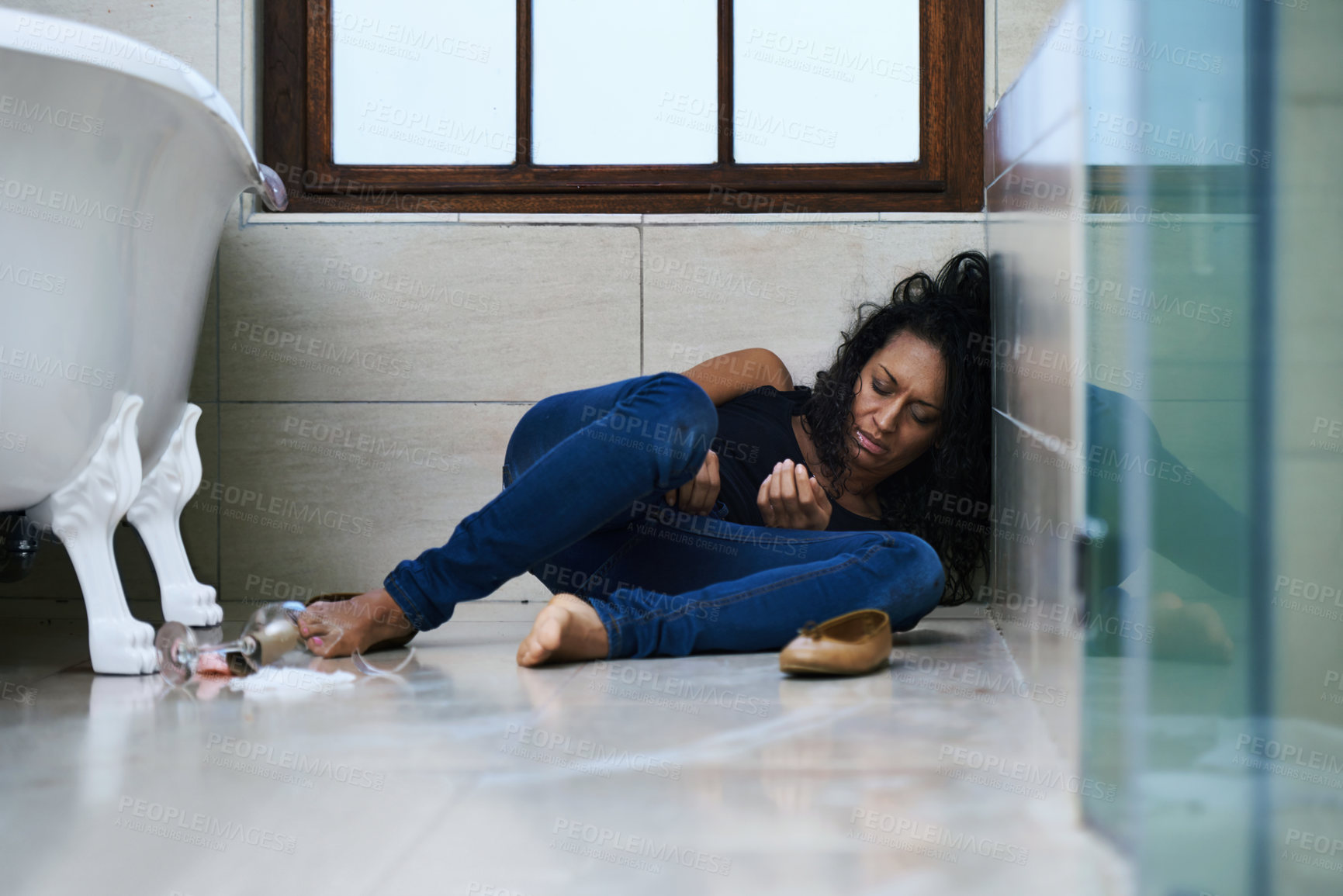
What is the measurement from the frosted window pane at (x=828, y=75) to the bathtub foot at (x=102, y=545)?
1.06 meters

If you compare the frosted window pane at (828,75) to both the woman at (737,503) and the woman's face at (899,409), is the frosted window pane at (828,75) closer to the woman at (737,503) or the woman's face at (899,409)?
the woman at (737,503)

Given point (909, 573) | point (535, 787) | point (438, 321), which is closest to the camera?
point (535, 787)

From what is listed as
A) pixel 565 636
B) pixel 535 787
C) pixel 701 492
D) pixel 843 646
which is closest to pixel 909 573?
pixel 843 646

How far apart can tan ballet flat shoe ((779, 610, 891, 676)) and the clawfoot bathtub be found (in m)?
0.69

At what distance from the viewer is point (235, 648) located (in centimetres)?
114

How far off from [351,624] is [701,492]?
0.43 meters

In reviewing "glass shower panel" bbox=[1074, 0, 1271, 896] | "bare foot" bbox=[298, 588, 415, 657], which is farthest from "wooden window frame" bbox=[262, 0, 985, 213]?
"glass shower panel" bbox=[1074, 0, 1271, 896]

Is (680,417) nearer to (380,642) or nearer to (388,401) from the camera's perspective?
(380,642)

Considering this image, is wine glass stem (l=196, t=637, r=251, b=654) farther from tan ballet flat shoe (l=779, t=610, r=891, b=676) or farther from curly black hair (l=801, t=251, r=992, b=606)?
curly black hair (l=801, t=251, r=992, b=606)

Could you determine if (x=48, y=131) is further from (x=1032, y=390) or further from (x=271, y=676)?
(x=1032, y=390)

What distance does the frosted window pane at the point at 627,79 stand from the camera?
177 cm

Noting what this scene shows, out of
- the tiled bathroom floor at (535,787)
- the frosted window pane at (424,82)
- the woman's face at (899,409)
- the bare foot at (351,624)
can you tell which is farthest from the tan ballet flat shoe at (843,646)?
the frosted window pane at (424,82)

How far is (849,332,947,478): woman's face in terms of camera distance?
1.40m

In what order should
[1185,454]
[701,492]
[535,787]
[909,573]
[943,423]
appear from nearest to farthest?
[1185,454]
[535,787]
[909,573]
[701,492]
[943,423]
